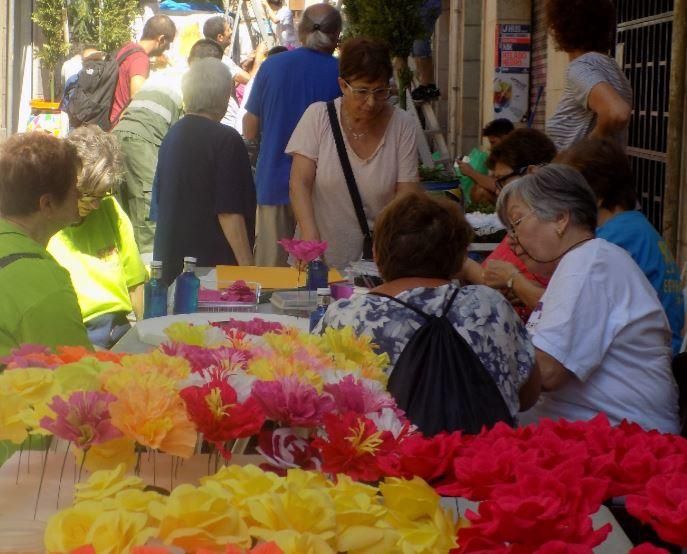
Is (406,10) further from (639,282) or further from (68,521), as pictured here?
(68,521)

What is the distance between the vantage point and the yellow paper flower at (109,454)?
64.7 inches

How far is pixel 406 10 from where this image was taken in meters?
11.3

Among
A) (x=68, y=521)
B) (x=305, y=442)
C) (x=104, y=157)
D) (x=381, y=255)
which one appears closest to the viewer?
(x=68, y=521)

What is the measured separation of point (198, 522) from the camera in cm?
136

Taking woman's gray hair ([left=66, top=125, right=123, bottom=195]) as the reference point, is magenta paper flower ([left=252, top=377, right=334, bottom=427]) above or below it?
below

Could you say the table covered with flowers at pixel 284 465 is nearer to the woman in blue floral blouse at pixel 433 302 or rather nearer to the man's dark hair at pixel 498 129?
the woman in blue floral blouse at pixel 433 302

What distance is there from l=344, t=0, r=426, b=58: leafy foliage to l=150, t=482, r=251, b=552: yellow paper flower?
1012 centimetres

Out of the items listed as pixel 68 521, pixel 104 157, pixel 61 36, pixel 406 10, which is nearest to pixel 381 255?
pixel 104 157

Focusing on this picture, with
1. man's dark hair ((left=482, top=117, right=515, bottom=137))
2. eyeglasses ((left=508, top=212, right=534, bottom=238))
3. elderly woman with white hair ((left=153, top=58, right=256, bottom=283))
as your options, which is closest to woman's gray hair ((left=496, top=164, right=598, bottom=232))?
eyeglasses ((left=508, top=212, right=534, bottom=238))

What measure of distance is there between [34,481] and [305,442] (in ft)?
1.22

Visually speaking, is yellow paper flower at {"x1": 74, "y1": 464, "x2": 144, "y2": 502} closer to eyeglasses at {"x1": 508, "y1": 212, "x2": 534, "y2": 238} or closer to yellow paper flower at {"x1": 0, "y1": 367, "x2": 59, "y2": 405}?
yellow paper flower at {"x1": 0, "y1": 367, "x2": 59, "y2": 405}

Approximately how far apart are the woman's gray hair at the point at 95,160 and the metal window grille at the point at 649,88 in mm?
3869

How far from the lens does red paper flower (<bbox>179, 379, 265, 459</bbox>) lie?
1613 millimetres

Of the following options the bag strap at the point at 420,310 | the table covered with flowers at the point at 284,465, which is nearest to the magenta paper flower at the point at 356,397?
the table covered with flowers at the point at 284,465
